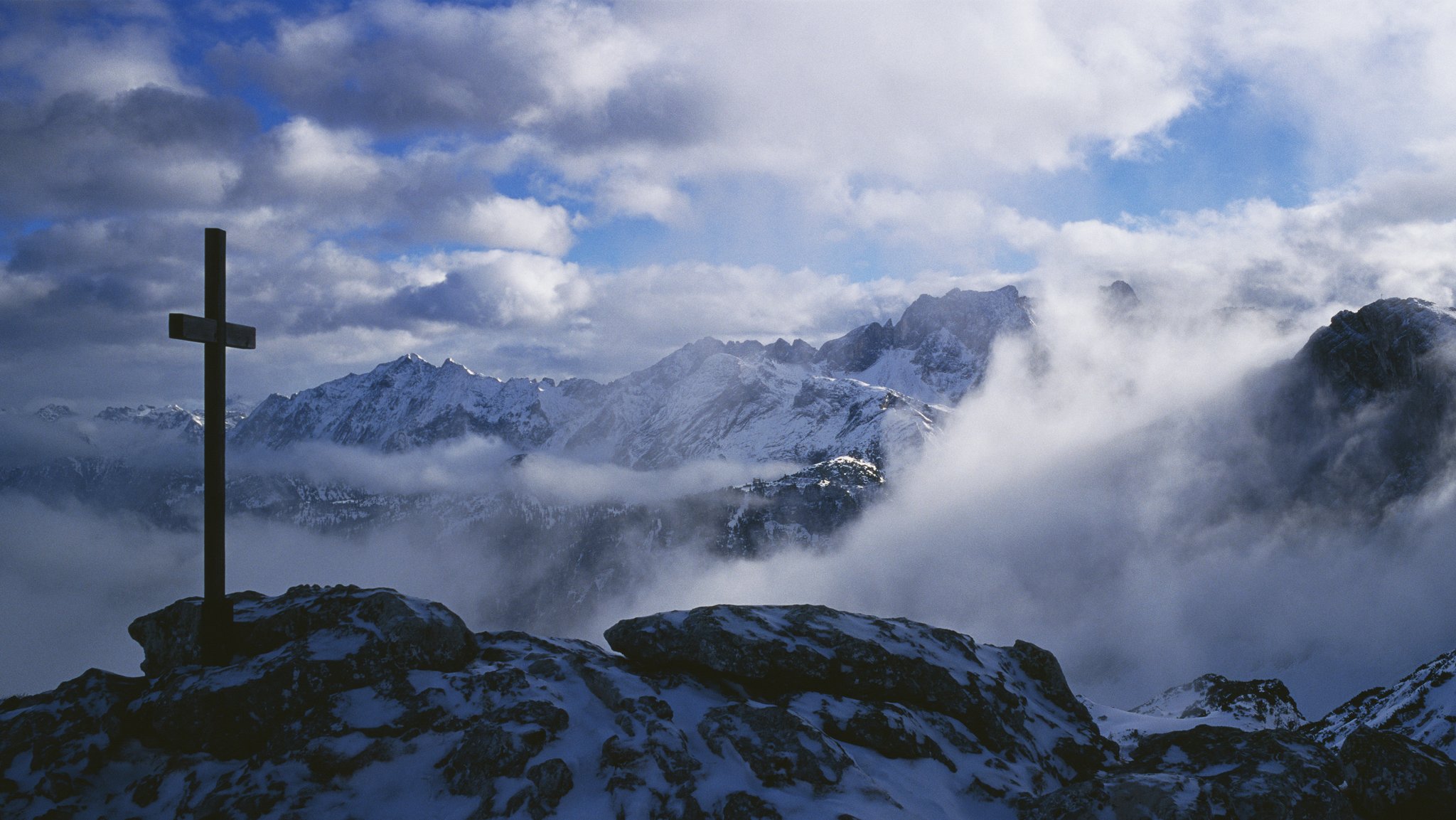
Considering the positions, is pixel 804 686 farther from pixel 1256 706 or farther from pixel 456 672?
pixel 1256 706

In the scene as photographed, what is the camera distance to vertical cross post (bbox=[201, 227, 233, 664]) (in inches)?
605

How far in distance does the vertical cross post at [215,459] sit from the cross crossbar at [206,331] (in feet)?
0.29

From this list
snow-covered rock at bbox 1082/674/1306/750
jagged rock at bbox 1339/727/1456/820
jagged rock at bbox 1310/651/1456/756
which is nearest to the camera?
jagged rock at bbox 1339/727/1456/820

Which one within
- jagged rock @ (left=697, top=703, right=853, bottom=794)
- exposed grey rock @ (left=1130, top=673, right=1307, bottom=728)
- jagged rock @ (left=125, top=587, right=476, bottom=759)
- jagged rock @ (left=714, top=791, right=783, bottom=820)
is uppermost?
jagged rock @ (left=125, top=587, right=476, bottom=759)

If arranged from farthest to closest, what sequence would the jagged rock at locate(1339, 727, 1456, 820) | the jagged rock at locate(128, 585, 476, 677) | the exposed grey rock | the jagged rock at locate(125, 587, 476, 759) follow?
the exposed grey rock, the jagged rock at locate(128, 585, 476, 677), the jagged rock at locate(1339, 727, 1456, 820), the jagged rock at locate(125, 587, 476, 759)

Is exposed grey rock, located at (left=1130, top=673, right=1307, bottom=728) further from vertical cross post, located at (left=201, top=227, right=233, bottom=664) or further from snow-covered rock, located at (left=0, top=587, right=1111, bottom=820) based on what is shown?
vertical cross post, located at (left=201, top=227, right=233, bottom=664)

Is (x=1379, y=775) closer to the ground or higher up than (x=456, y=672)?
closer to the ground

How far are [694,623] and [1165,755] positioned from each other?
9893 millimetres

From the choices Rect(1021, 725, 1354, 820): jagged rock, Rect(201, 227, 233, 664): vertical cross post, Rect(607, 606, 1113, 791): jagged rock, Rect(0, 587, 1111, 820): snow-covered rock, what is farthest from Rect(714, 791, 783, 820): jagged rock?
→ Rect(201, 227, 233, 664): vertical cross post

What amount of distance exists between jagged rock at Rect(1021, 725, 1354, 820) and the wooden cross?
15.5 m

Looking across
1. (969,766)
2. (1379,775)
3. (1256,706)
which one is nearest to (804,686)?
(969,766)

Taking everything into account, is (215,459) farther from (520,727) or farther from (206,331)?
(520,727)

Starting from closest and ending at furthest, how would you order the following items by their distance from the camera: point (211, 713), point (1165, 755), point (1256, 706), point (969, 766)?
1. point (211, 713)
2. point (969, 766)
3. point (1165, 755)
4. point (1256, 706)

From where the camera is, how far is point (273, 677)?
14.1m
